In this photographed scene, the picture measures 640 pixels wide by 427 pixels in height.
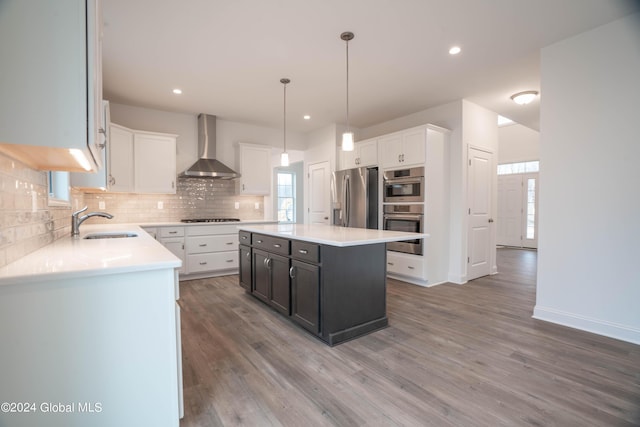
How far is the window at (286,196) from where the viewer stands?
29.2 feet

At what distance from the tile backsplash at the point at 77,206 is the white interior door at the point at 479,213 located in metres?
3.59

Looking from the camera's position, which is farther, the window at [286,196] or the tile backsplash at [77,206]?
the window at [286,196]

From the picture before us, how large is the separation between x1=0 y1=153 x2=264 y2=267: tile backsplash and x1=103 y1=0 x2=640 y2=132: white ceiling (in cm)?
139

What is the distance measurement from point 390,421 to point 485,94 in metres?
4.12

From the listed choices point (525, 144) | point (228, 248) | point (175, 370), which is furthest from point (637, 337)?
point (525, 144)

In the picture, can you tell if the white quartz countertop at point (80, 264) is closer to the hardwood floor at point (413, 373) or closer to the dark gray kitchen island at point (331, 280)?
the hardwood floor at point (413, 373)

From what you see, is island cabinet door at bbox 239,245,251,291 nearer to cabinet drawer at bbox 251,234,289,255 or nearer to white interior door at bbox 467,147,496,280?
cabinet drawer at bbox 251,234,289,255

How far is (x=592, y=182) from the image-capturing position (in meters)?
2.61

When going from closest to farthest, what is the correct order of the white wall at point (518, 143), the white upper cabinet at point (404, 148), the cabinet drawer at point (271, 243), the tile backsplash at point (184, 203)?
1. the cabinet drawer at point (271, 243)
2. the white upper cabinet at point (404, 148)
3. the tile backsplash at point (184, 203)
4. the white wall at point (518, 143)

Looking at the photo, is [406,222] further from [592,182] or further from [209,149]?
[209,149]

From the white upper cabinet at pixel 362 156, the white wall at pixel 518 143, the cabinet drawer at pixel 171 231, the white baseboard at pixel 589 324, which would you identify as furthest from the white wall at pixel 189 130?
the white wall at pixel 518 143

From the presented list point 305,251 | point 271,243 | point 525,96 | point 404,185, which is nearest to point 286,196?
point 404,185

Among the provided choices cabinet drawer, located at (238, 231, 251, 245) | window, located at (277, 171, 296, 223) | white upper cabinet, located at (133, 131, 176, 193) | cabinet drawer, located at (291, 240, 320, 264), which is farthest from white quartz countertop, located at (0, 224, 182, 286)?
window, located at (277, 171, 296, 223)

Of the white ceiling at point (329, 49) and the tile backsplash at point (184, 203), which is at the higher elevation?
the white ceiling at point (329, 49)
